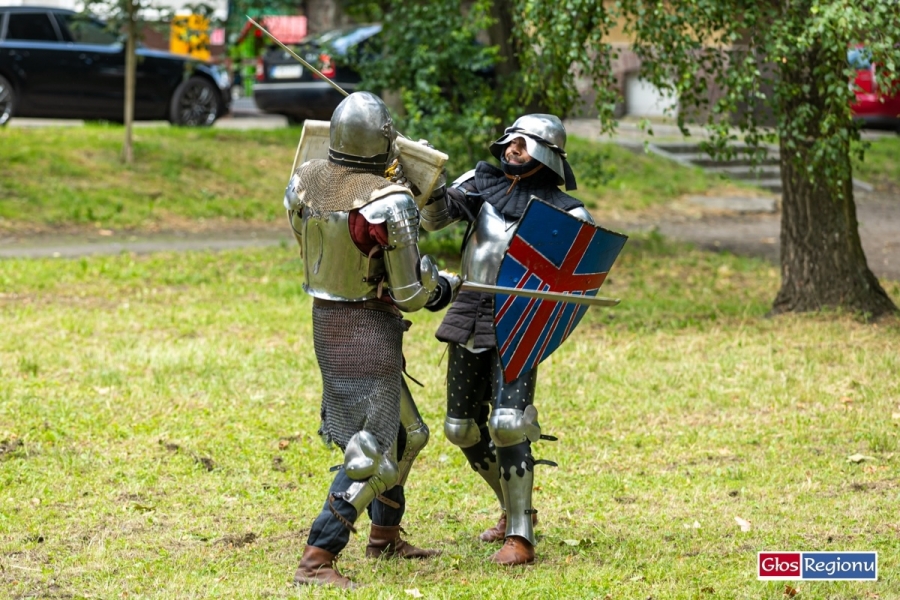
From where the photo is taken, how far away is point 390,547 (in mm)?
4809

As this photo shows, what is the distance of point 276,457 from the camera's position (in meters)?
6.19

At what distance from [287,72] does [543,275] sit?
12.7m

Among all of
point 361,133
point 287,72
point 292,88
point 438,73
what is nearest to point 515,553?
point 361,133

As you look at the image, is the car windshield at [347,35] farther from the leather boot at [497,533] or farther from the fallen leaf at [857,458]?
the leather boot at [497,533]

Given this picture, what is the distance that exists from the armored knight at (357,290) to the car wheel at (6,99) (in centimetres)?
1171

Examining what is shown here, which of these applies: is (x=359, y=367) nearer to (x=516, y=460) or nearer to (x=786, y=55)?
(x=516, y=460)

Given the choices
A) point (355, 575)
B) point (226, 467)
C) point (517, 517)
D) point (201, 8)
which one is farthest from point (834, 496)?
point (201, 8)

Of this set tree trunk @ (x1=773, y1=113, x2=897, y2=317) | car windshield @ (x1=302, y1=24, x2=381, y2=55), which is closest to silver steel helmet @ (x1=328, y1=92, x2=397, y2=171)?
tree trunk @ (x1=773, y1=113, x2=897, y2=317)

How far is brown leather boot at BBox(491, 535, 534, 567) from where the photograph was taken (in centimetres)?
466

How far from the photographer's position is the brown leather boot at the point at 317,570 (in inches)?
171

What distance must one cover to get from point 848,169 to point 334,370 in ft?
17.7

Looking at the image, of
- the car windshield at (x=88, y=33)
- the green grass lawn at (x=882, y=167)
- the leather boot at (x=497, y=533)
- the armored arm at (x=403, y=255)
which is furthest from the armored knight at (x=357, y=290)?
the green grass lawn at (x=882, y=167)

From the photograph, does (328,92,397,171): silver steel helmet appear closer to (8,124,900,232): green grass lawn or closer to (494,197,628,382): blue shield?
(494,197,628,382): blue shield

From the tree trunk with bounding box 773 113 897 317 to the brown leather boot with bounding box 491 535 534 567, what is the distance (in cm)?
533
